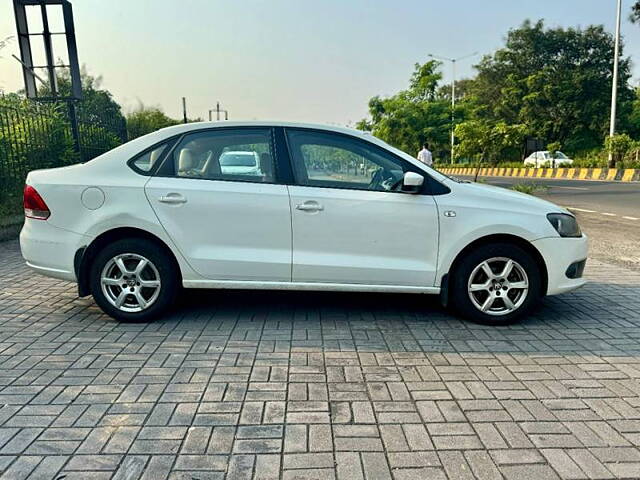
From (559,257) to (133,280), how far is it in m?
3.60

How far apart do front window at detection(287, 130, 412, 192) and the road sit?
430 centimetres

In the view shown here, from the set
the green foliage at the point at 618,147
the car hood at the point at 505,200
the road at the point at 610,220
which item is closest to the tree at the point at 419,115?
the road at the point at 610,220

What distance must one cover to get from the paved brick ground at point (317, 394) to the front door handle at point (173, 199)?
1.04m

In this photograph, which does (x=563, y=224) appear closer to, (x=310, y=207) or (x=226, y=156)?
(x=310, y=207)

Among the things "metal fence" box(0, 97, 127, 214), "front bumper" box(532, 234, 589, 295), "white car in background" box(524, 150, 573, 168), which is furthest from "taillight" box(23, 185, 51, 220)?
"white car in background" box(524, 150, 573, 168)

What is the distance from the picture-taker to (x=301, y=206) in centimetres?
398

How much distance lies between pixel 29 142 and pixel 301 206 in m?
7.10

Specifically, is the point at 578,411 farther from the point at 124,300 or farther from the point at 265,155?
the point at 124,300

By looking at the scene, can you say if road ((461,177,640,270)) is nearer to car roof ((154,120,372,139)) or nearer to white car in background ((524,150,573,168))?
car roof ((154,120,372,139))

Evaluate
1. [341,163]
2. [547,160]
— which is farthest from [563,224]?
[547,160]

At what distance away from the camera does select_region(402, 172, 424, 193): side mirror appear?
3.90 meters

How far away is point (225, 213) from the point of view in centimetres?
399

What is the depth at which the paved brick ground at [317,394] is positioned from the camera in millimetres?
2295

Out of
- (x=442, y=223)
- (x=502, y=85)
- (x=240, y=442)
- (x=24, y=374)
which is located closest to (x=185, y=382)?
(x=240, y=442)
